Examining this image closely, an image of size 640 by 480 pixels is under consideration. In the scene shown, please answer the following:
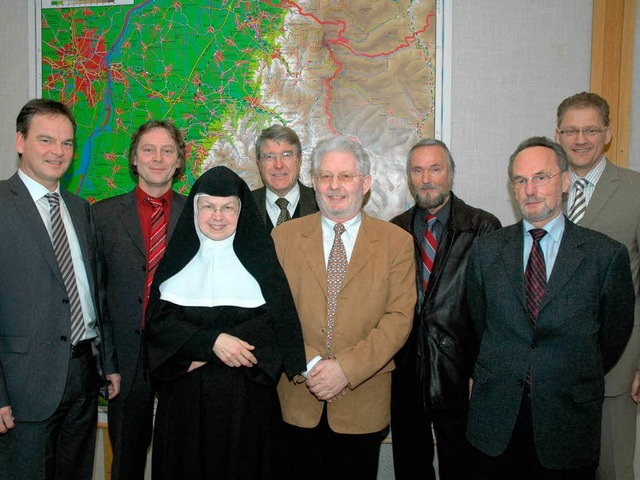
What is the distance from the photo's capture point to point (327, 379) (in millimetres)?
2211

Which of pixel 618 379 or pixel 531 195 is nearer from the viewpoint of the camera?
pixel 531 195

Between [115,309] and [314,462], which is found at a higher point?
[115,309]

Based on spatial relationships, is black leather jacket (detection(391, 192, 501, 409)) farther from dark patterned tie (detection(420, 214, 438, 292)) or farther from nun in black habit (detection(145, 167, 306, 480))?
nun in black habit (detection(145, 167, 306, 480))

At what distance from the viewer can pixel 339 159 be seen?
2.39m

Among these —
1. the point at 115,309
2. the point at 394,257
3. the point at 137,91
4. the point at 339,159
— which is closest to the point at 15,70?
the point at 137,91

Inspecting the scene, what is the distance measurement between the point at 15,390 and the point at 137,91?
213 cm

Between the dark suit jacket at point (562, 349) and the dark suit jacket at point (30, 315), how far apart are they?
1.83m

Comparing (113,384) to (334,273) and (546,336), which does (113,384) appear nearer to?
(334,273)

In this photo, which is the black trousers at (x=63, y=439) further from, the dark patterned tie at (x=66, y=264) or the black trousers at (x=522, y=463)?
the black trousers at (x=522, y=463)

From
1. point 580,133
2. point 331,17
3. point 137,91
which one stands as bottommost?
point 580,133

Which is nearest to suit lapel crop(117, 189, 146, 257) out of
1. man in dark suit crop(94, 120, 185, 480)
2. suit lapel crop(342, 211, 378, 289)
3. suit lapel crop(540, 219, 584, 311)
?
man in dark suit crop(94, 120, 185, 480)

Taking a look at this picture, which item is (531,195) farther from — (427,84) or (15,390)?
(15,390)

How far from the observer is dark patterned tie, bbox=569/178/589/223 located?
2.61m

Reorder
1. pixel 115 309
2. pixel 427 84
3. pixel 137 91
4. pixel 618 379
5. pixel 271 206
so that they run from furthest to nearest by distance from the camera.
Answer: pixel 137 91, pixel 427 84, pixel 271 206, pixel 115 309, pixel 618 379
